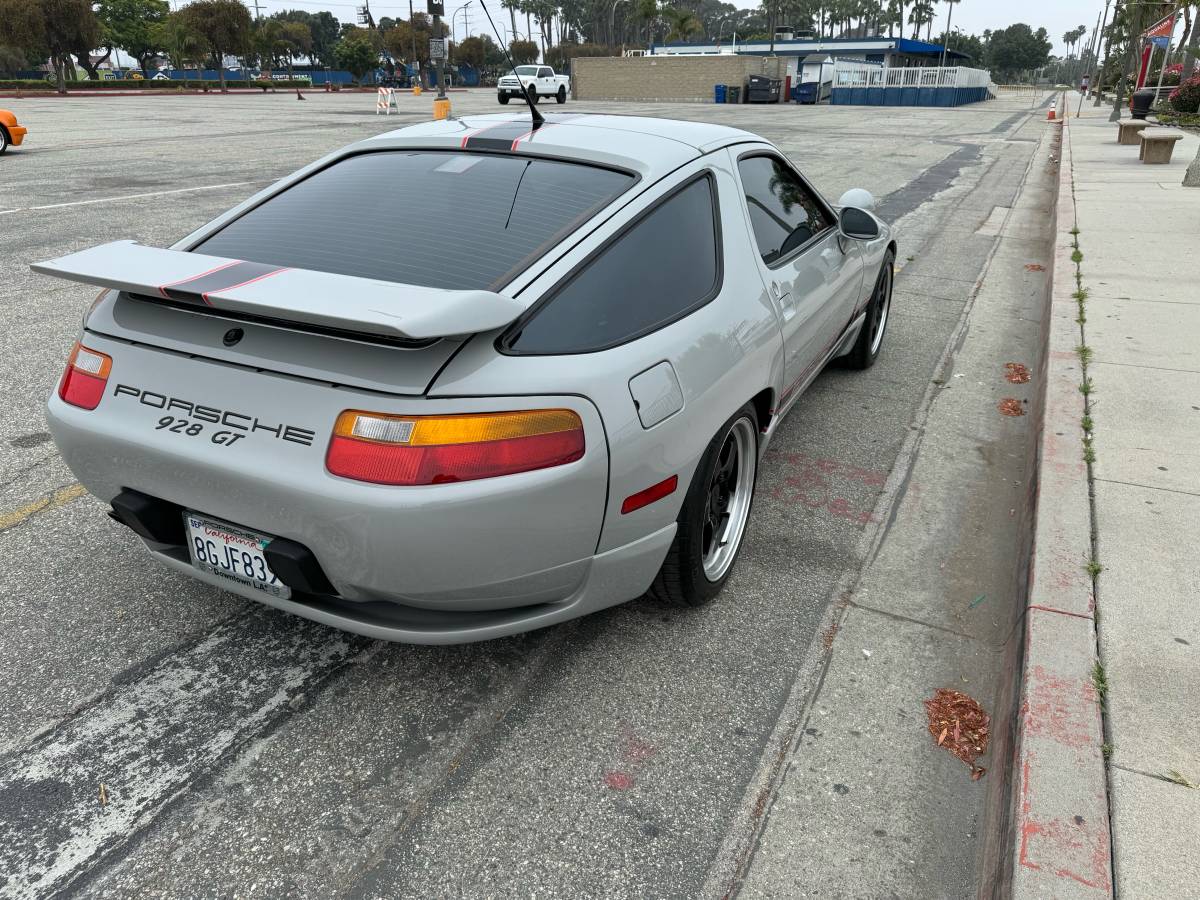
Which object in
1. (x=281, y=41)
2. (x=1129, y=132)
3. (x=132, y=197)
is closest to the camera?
(x=132, y=197)

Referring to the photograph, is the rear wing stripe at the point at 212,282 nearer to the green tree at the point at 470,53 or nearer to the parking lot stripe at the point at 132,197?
the parking lot stripe at the point at 132,197

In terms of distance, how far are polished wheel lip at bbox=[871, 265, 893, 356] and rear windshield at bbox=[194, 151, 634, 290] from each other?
3026 mm

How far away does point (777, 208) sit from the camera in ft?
11.9

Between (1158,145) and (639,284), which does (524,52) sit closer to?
(1158,145)

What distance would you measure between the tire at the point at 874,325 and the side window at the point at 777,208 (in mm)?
1108

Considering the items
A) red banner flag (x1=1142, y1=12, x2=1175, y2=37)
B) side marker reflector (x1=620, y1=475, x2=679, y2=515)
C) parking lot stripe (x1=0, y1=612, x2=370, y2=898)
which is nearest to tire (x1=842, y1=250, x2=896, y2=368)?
side marker reflector (x1=620, y1=475, x2=679, y2=515)

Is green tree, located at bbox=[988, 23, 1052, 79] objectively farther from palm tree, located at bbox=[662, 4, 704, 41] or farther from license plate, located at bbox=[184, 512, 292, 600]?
license plate, located at bbox=[184, 512, 292, 600]

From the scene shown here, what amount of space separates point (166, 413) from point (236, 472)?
312mm

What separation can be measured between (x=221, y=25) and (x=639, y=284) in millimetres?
63961

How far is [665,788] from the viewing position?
226 centimetres

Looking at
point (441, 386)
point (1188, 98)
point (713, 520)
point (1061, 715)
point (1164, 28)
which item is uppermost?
point (1164, 28)

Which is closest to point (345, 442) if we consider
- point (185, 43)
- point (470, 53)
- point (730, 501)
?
point (730, 501)

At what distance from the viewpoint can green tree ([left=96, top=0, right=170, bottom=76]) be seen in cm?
8100

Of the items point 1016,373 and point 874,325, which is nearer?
point 874,325
